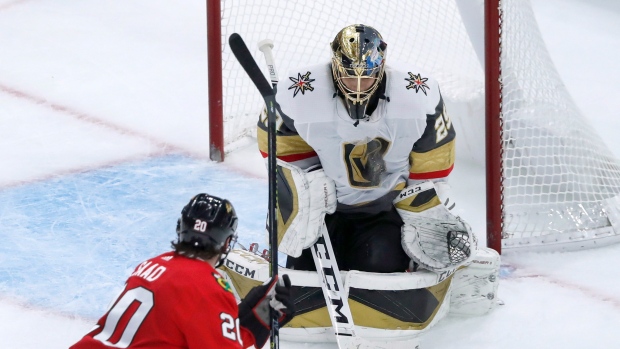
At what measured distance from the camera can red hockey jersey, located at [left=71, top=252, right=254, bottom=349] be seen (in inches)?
80.7

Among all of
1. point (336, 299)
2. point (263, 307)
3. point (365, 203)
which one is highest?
point (365, 203)

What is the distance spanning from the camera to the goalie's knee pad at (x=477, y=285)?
10.3 ft

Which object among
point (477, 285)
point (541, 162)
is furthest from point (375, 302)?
point (541, 162)

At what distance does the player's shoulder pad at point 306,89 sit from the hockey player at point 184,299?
71cm

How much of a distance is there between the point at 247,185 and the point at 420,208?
1.23 m

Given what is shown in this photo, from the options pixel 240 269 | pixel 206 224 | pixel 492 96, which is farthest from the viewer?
pixel 492 96

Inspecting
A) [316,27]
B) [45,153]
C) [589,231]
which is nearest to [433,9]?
[316,27]

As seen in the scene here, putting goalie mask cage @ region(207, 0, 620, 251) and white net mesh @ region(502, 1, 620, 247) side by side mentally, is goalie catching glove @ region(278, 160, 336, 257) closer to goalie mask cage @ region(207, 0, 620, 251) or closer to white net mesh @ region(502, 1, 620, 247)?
goalie mask cage @ region(207, 0, 620, 251)

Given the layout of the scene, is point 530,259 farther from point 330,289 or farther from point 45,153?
point 45,153

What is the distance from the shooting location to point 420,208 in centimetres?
299

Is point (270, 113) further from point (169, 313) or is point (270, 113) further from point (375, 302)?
point (375, 302)

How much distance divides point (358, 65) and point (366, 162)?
1.07 feet

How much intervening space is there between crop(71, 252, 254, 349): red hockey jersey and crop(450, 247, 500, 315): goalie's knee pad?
119 centimetres

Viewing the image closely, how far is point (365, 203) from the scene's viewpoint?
3.03 metres
